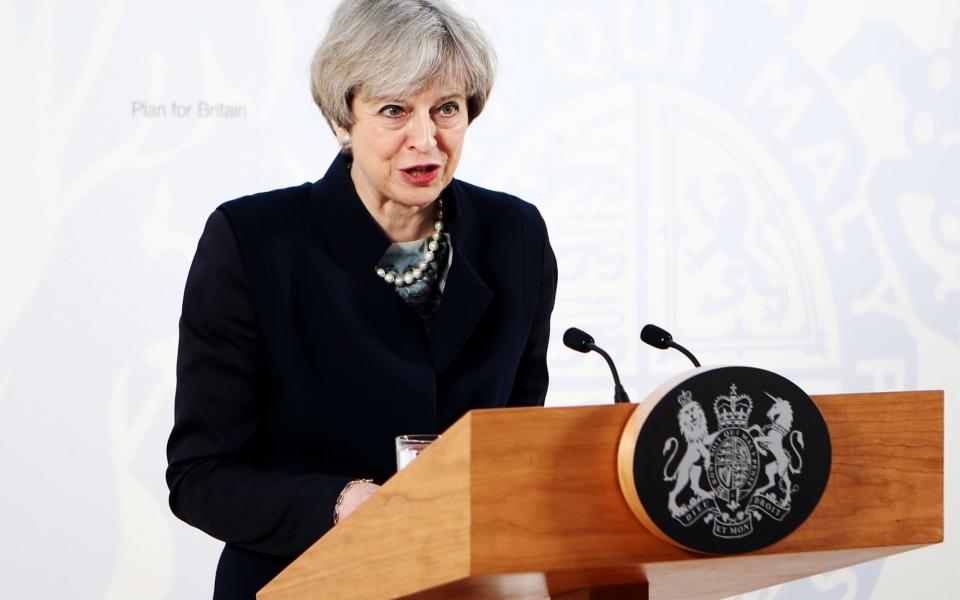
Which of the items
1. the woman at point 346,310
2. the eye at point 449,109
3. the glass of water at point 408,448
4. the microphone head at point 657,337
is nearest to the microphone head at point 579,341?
the microphone head at point 657,337

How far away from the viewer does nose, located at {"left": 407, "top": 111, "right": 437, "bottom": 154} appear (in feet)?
5.55

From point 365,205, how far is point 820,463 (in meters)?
0.93

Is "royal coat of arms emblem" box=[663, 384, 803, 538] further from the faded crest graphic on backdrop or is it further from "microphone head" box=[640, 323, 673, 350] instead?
the faded crest graphic on backdrop

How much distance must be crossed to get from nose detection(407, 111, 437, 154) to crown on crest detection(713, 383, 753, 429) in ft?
2.45

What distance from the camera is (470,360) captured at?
5.97 feet

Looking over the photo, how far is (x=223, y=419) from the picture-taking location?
5.49 feet

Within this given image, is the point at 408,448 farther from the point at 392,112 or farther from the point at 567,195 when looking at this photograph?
the point at 567,195

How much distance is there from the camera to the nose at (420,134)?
1691 millimetres

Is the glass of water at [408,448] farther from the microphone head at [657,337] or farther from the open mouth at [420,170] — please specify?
the open mouth at [420,170]

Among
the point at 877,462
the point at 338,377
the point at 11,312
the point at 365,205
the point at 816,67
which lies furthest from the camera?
→ the point at 816,67

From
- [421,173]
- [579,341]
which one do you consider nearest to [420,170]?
[421,173]

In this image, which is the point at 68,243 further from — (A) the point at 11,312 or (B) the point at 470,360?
(B) the point at 470,360

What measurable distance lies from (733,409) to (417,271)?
0.85 meters

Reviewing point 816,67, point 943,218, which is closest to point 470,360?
point 816,67
